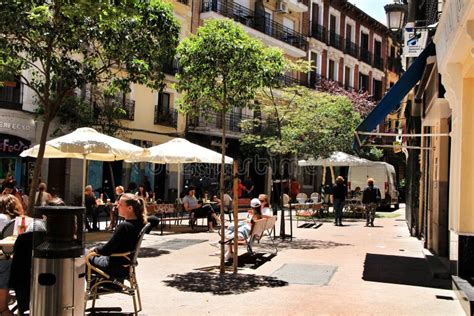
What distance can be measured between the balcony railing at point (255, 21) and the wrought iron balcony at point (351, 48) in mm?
6369

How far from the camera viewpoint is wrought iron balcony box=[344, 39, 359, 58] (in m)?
44.1

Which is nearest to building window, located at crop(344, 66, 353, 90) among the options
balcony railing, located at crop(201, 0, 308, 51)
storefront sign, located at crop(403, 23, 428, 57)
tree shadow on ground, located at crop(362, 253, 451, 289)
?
balcony railing, located at crop(201, 0, 308, 51)

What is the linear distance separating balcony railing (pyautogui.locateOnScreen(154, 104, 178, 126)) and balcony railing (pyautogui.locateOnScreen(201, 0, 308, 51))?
5.83 m

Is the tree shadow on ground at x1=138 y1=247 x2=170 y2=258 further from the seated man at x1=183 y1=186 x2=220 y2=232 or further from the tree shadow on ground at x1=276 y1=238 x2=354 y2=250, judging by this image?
the seated man at x1=183 y1=186 x2=220 y2=232

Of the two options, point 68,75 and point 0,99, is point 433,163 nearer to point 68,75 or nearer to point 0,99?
point 68,75

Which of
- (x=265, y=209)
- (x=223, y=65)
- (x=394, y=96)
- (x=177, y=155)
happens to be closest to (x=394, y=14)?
(x=394, y=96)

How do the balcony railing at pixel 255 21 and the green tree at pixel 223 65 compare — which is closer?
the green tree at pixel 223 65

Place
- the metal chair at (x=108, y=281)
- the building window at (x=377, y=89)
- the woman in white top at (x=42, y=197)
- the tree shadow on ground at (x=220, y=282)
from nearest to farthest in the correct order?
the metal chair at (x=108, y=281) → the tree shadow on ground at (x=220, y=282) → the woman in white top at (x=42, y=197) → the building window at (x=377, y=89)

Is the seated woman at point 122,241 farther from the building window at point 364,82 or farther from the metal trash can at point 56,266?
the building window at point 364,82

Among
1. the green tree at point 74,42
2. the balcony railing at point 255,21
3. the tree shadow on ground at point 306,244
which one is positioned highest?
the balcony railing at point 255,21

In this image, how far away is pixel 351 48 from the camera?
44.9 metres

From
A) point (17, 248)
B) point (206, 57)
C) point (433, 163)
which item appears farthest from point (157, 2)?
point (17, 248)

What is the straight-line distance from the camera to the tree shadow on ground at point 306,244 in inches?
501

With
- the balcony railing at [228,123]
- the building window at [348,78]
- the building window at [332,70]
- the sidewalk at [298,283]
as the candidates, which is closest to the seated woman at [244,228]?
the sidewalk at [298,283]
